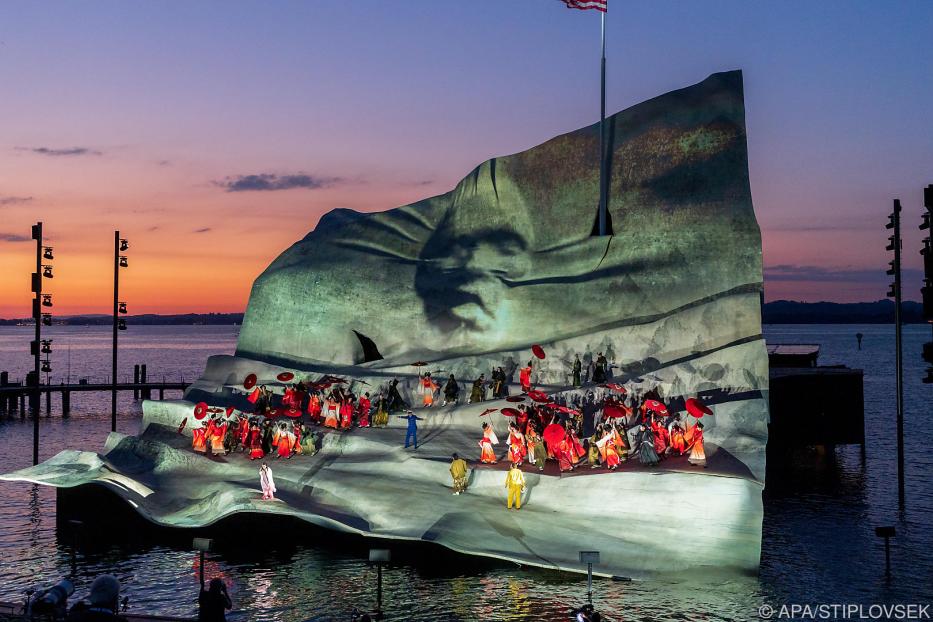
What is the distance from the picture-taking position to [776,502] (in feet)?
108

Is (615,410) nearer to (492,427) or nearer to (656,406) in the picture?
(656,406)

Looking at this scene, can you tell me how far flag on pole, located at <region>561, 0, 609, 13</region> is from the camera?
3388 cm

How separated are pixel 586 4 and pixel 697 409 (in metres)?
16.0

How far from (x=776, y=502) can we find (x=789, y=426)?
916 centimetres

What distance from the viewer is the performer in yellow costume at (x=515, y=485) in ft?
79.5

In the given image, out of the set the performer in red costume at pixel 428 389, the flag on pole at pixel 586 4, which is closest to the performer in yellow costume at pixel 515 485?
the performer in red costume at pixel 428 389

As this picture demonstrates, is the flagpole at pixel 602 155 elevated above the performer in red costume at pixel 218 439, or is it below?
above

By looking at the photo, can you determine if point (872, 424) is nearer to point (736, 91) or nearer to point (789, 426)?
point (789, 426)

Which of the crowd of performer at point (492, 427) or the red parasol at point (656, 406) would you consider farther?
the red parasol at point (656, 406)

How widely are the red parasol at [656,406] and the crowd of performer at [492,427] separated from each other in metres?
0.06

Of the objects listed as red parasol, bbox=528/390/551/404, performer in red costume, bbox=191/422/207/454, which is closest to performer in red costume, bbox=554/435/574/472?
red parasol, bbox=528/390/551/404

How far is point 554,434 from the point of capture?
25.3m

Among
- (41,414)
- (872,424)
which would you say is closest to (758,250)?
(872,424)

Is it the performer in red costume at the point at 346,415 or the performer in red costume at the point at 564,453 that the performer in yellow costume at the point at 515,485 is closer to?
the performer in red costume at the point at 564,453
